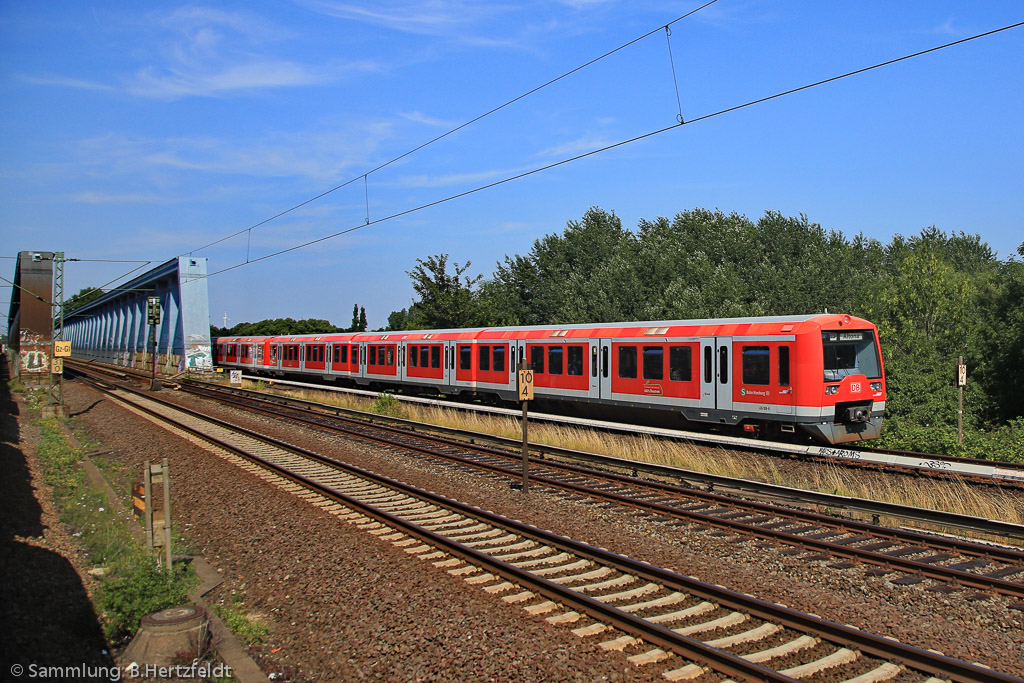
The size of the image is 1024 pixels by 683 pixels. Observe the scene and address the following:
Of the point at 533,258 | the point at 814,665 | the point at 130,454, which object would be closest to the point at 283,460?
the point at 130,454

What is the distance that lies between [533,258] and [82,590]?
6149cm

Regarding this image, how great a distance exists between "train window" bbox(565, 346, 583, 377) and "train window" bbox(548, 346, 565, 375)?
283mm

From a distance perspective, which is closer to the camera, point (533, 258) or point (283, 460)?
point (283, 460)

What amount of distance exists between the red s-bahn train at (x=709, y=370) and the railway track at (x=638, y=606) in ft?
15.1

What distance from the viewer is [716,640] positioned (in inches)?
236

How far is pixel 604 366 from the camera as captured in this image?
19.7 meters

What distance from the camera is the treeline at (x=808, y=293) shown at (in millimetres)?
26391

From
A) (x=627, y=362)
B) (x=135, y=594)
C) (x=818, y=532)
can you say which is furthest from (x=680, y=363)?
(x=135, y=594)

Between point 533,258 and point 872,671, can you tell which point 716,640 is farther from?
point 533,258

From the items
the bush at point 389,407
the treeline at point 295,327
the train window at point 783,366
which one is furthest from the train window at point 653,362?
the treeline at point 295,327

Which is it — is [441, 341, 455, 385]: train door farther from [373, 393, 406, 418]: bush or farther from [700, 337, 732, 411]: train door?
[700, 337, 732, 411]: train door

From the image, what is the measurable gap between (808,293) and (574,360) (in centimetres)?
4079

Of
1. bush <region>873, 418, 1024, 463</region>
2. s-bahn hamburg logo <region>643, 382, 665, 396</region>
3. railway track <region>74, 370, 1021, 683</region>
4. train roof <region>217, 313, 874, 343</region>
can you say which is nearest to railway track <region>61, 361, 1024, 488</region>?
s-bahn hamburg logo <region>643, 382, 665, 396</region>

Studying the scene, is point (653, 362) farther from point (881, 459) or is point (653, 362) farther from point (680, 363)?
point (881, 459)
